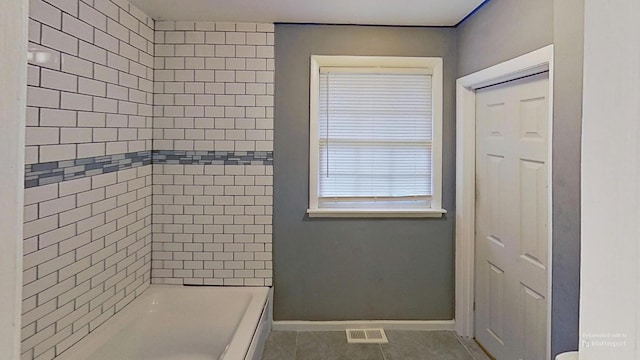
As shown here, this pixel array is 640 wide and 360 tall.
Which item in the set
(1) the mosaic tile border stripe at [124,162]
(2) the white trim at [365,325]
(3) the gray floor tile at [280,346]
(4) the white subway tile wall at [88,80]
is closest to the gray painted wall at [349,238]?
(2) the white trim at [365,325]

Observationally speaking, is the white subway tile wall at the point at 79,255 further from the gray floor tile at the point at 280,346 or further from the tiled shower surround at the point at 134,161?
the gray floor tile at the point at 280,346

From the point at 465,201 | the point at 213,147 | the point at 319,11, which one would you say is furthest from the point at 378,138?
the point at 213,147

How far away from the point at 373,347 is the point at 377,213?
37.8 inches

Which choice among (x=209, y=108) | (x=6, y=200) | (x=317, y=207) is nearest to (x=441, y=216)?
(x=317, y=207)

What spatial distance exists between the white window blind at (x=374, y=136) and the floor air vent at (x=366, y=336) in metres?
0.97

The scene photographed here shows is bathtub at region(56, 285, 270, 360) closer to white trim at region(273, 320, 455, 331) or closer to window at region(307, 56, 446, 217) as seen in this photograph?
white trim at region(273, 320, 455, 331)

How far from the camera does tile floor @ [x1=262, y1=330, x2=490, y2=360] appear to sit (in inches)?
107

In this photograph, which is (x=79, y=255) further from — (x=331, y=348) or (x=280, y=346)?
(x=331, y=348)

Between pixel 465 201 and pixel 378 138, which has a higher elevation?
pixel 378 138

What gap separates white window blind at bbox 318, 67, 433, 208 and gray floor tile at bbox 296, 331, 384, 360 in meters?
0.99

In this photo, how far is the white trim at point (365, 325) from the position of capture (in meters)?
3.08

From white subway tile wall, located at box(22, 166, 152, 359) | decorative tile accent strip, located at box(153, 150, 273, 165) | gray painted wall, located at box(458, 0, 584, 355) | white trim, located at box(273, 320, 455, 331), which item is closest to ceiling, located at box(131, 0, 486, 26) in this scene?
gray painted wall, located at box(458, 0, 584, 355)

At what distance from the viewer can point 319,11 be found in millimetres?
2754

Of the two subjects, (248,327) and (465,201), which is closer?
(248,327)
